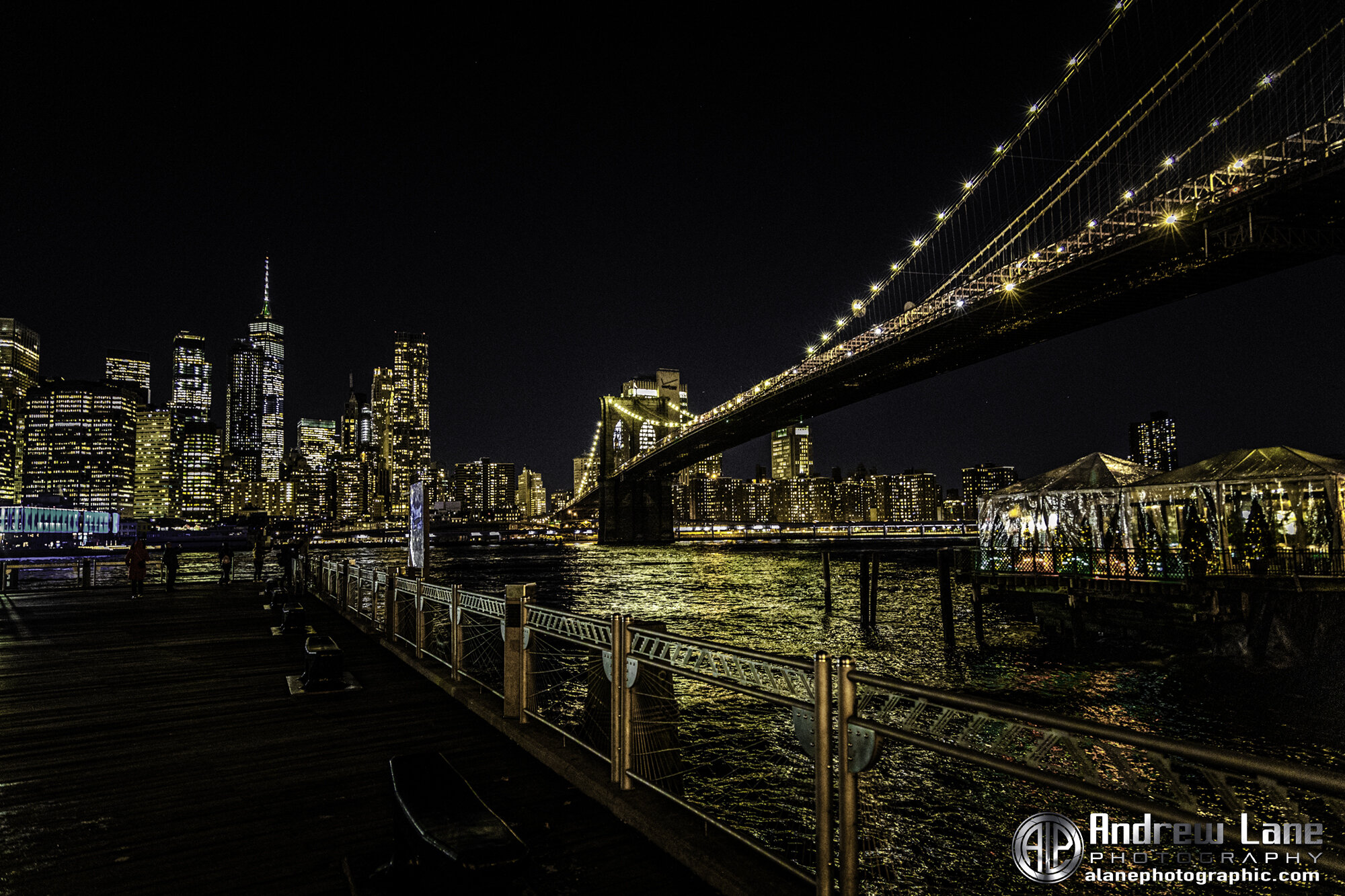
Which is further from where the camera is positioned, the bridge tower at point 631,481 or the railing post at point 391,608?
the bridge tower at point 631,481

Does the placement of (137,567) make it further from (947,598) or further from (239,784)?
(947,598)

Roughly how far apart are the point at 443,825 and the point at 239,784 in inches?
127

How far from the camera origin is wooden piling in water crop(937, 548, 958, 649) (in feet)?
71.5

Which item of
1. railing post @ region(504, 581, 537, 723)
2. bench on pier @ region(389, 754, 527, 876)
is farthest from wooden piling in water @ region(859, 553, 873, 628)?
bench on pier @ region(389, 754, 527, 876)

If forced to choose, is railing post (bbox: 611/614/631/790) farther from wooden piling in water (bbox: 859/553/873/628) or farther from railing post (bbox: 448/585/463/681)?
wooden piling in water (bbox: 859/553/873/628)

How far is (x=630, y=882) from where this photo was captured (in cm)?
374

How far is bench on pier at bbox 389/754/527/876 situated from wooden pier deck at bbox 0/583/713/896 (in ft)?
0.73

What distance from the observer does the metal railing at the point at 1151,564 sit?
16.6 meters

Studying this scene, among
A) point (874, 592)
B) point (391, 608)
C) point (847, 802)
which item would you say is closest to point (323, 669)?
point (391, 608)

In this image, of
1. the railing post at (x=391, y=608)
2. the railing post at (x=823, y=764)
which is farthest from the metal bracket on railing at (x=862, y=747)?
the railing post at (x=391, y=608)

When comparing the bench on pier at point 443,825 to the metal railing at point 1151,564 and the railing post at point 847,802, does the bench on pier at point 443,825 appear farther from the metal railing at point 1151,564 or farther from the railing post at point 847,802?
the metal railing at point 1151,564

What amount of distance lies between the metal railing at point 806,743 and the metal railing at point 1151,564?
8.61 m

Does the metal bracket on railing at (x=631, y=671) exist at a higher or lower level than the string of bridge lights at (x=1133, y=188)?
lower

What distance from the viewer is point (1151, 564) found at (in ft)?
64.6
